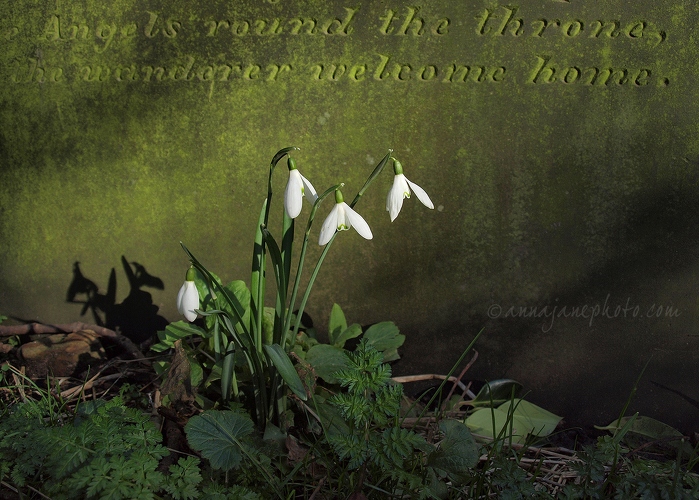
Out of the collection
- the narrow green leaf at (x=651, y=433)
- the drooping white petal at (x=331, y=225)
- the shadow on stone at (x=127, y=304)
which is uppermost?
the drooping white petal at (x=331, y=225)

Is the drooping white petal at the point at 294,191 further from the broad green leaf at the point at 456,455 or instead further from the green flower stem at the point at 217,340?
the broad green leaf at the point at 456,455

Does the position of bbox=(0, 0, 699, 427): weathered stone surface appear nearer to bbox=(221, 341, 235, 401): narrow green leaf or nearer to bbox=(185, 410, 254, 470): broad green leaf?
bbox=(221, 341, 235, 401): narrow green leaf

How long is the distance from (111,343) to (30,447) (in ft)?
3.77

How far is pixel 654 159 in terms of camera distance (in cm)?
242

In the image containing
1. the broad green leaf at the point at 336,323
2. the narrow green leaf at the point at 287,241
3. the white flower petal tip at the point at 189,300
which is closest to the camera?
the white flower petal tip at the point at 189,300

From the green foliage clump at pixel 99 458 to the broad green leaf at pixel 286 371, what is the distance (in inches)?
13.2

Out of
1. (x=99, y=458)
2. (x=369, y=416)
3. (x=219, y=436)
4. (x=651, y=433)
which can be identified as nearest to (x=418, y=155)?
(x=369, y=416)

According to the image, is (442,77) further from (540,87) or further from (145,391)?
(145,391)

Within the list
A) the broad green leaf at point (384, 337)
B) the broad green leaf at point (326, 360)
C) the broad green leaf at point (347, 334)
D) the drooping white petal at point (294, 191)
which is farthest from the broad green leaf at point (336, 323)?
the drooping white petal at point (294, 191)

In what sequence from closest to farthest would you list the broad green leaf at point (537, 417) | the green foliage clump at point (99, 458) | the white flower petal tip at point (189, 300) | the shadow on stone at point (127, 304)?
the green foliage clump at point (99, 458) < the white flower petal tip at point (189, 300) < the broad green leaf at point (537, 417) < the shadow on stone at point (127, 304)

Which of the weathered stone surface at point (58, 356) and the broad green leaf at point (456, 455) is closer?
the broad green leaf at point (456, 455)

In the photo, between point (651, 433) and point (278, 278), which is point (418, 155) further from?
point (651, 433)

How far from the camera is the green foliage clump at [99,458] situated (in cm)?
139

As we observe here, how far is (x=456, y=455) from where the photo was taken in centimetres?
166
